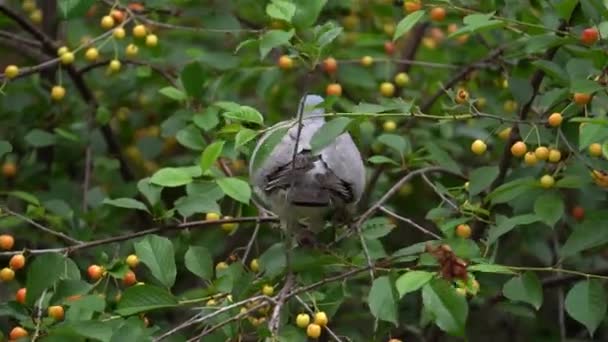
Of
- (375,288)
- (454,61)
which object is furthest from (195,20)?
(375,288)

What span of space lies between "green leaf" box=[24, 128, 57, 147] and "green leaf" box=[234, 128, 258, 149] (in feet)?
4.47

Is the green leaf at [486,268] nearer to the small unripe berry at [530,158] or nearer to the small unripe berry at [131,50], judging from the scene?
the small unripe berry at [530,158]

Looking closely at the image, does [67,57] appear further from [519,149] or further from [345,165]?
[519,149]

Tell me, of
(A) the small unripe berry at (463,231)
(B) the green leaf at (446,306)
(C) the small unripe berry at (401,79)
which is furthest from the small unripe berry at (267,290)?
(C) the small unripe berry at (401,79)

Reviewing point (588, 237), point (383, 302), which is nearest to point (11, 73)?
point (383, 302)

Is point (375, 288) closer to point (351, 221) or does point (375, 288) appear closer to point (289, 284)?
point (289, 284)

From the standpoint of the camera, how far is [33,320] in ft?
8.52

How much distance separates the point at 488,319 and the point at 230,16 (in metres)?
1.61

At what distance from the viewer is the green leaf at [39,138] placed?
363 centimetres

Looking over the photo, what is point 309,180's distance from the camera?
2.87 meters

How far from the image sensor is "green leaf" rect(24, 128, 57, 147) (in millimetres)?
3633

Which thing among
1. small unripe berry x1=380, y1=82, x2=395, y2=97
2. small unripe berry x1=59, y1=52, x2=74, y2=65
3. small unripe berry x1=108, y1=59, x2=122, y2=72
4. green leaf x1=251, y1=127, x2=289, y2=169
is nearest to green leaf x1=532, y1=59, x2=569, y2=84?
green leaf x1=251, y1=127, x2=289, y2=169

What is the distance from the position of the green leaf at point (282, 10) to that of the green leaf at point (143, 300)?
0.71m

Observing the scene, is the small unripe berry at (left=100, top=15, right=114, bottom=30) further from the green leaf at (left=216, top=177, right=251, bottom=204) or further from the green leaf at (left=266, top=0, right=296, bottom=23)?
the green leaf at (left=216, top=177, right=251, bottom=204)
